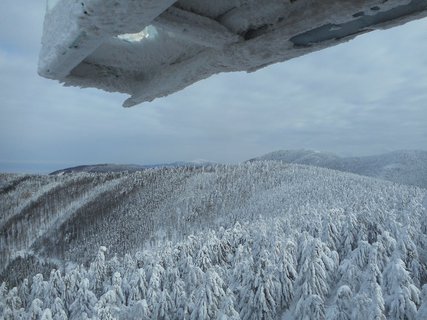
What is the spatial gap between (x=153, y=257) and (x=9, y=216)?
45.1m

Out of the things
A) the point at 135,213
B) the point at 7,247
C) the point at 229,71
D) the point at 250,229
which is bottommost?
the point at 7,247

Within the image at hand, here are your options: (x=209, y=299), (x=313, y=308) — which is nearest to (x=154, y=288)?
(x=209, y=299)

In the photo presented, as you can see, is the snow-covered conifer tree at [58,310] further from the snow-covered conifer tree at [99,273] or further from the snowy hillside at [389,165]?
the snowy hillside at [389,165]

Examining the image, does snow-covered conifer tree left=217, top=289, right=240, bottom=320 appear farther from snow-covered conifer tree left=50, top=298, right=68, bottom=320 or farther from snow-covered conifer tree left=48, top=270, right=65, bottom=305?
snow-covered conifer tree left=48, top=270, right=65, bottom=305

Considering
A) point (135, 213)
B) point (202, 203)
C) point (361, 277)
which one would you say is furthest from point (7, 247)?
point (361, 277)

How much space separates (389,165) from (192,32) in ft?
292

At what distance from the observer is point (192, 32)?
1.89 m

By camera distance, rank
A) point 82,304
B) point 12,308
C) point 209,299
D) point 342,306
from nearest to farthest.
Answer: point 342,306, point 209,299, point 82,304, point 12,308

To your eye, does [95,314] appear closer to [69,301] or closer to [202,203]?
[69,301]

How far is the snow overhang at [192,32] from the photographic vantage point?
59.3 inches

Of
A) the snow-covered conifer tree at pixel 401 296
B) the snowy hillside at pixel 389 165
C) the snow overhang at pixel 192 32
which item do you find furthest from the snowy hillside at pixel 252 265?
the snowy hillside at pixel 389 165

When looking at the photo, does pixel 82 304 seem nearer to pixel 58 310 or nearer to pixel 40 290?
pixel 58 310

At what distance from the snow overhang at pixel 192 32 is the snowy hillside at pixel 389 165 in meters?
61.4

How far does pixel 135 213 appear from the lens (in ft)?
115
